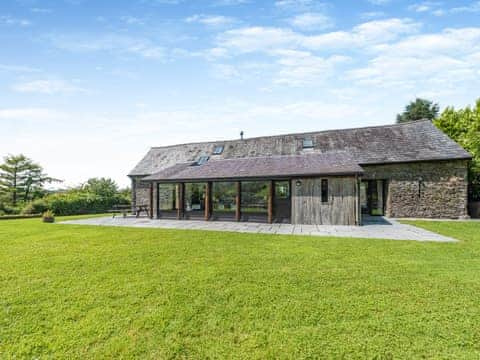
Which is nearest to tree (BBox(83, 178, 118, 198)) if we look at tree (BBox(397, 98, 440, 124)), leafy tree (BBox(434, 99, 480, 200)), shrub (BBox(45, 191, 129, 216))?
shrub (BBox(45, 191, 129, 216))

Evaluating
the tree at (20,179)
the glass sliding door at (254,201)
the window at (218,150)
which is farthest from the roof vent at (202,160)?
the tree at (20,179)

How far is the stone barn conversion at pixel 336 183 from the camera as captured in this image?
1161 centimetres

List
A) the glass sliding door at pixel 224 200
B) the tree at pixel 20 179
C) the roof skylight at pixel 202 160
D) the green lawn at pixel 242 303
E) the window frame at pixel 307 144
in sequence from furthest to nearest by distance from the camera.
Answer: the tree at pixel 20 179
the roof skylight at pixel 202 160
the window frame at pixel 307 144
the glass sliding door at pixel 224 200
the green lawn at pixel 242 303

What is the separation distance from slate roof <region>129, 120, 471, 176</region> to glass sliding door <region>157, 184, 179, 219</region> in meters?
4.22

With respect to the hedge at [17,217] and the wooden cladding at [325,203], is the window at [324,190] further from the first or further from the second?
the hedge at [17,217]

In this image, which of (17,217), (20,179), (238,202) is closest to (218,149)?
(238,202)

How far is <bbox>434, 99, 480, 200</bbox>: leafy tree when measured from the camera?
15.3m

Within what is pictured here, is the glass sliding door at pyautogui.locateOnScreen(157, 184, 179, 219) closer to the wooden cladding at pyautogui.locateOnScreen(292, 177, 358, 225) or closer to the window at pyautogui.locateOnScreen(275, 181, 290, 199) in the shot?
the window at pyautogui.locateOnScreen(275, 181, 290, 199)

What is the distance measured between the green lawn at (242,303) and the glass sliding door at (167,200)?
27.8 feet

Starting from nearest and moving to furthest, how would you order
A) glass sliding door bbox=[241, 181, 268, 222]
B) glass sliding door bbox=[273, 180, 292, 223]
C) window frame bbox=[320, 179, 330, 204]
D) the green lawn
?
the green lawn, window frame bbox=[320, 179, 330, 204], glass sliding door bbox=[273, 180, 292, 223], glass sliding door bbox=[241, 181, 268, 222]

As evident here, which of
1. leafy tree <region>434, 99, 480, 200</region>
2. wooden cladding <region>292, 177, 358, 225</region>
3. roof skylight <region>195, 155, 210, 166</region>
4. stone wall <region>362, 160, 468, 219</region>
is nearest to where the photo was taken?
wooden cladding <region>292, 177, 358, 225</region>

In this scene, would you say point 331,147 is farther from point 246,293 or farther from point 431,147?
point 246,293

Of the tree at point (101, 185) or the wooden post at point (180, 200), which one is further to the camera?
the tree at point (101, 185)

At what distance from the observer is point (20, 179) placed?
24844 millimetres
